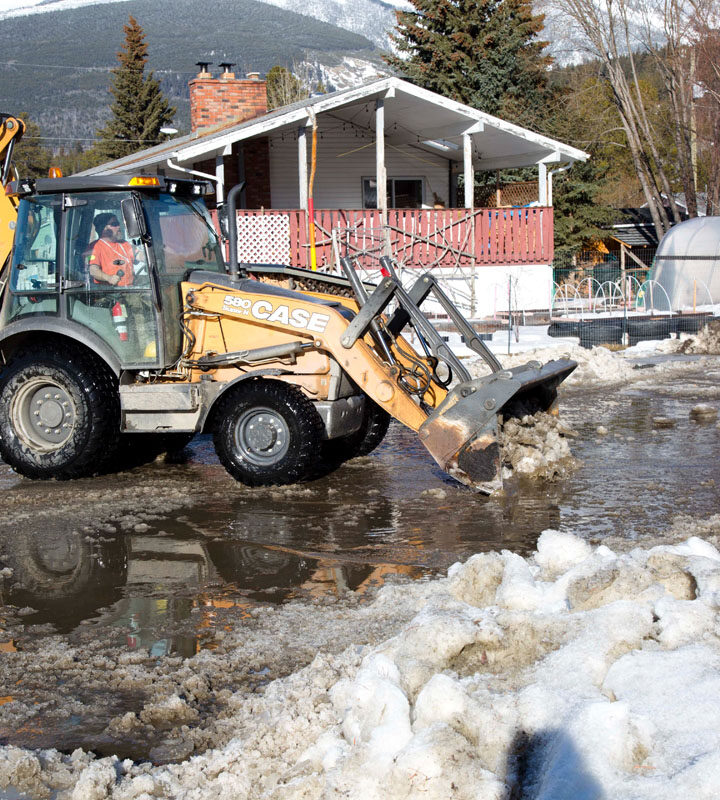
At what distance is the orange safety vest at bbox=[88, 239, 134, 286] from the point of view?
8727 mm

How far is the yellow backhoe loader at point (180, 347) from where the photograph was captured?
8.28 metres

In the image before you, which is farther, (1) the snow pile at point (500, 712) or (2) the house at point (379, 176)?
(2) the house at point (379, 176)

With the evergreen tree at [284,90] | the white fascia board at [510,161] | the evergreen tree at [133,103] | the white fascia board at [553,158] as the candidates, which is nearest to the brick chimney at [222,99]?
the white fascia board at [510,161]

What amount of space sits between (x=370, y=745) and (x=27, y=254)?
673 cm

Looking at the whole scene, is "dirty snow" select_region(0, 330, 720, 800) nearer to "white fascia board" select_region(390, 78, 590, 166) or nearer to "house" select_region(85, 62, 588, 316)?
"house" select_region(85, 62, 588, 316)

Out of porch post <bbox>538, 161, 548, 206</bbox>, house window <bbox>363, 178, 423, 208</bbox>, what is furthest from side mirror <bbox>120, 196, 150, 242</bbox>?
house window <bbox>363, 178, 423, 208</bbox>

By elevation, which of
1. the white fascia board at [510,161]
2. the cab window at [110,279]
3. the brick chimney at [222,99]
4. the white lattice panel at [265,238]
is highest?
the brick chimney at [222,99]

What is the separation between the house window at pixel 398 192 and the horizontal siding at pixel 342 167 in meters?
0.16

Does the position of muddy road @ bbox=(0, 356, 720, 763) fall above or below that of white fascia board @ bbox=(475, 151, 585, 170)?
below

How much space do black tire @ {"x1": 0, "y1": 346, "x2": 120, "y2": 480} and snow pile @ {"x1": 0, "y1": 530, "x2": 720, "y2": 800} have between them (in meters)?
4.37

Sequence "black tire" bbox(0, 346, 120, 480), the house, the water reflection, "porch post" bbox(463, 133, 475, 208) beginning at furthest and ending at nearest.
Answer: "porch post" bbox(463, 133, 475, 208), the house, "black tire" bbox(0, 346, 120, 480), the water reflection

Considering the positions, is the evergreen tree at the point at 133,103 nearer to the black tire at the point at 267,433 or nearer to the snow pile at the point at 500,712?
the black tire at the point at 267,433

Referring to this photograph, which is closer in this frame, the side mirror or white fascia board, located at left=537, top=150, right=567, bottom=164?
the side mirror

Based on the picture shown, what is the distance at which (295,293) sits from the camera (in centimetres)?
884
